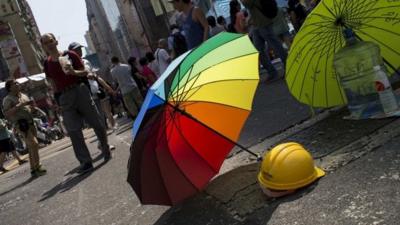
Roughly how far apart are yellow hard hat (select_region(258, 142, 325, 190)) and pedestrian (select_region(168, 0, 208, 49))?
382 cm

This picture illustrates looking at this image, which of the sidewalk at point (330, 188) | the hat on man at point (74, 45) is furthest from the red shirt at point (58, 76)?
the sidewalk at point (330, 188)

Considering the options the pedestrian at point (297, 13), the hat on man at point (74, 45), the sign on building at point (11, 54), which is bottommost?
the pedestrian at point (297, 13)

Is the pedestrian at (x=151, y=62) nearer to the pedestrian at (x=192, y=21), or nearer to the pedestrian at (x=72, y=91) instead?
the pedestrian at (x=72, y=91)

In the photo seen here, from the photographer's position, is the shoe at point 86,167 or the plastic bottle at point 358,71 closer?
the plastic bottle at point 358,71

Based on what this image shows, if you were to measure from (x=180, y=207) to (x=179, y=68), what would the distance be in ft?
3.88

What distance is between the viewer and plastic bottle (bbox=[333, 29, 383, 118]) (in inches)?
157

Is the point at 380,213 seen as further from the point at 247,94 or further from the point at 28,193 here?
the point at 28,193

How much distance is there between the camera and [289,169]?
3182 mm

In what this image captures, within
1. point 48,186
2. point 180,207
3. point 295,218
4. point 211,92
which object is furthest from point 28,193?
point 295,218

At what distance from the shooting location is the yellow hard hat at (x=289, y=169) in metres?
3.19

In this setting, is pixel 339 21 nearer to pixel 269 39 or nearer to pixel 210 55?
pixel 210 55

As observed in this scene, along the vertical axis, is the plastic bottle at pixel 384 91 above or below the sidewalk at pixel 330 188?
above

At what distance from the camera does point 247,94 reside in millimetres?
3854

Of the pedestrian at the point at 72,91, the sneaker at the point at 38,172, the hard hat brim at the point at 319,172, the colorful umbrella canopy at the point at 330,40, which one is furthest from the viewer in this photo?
the sneaker at the point at 38,172
